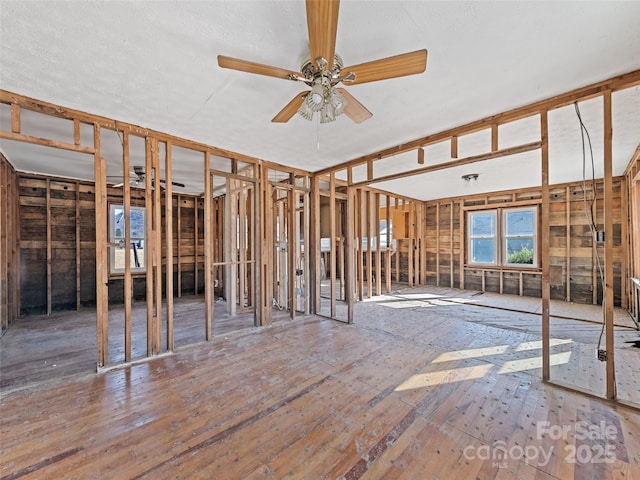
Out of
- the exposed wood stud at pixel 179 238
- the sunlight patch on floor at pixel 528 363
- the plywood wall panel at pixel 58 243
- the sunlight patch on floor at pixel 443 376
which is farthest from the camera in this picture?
the exposed wood stud at pixel 179 238

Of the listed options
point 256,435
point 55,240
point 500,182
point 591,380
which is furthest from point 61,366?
point 500,182

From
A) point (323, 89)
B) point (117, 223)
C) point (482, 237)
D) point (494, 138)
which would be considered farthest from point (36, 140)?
point (482, 237)

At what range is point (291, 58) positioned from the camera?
2021 millimetres

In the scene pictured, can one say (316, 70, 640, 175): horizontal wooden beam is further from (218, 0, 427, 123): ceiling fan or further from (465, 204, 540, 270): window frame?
(465, 204, 540, 270): window frame

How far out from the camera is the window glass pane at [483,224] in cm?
734

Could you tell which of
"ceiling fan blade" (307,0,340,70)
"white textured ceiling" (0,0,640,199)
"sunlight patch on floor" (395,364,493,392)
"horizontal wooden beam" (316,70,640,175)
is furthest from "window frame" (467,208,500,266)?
"ceiling fan blade" (307,0,340,70)

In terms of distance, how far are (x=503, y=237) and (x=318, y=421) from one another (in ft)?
23.3

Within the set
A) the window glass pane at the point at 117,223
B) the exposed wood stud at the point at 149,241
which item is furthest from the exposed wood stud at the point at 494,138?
the window glass pane at the point at 117,223

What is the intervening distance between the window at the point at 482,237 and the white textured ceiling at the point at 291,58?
13.4 feet

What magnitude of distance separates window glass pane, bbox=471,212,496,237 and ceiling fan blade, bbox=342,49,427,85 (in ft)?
22.5

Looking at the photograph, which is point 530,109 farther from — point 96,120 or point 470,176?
point 96,120

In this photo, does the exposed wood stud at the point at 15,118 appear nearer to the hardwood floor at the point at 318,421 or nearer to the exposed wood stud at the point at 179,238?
the hardwood floor at the point at 318,421

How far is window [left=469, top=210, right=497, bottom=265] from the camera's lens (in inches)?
Answer: 289

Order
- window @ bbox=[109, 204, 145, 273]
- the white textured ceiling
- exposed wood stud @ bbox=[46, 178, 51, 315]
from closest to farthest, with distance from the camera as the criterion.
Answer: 1. the white textured ceiling
2. exposed wood stud @ bbox=[46, 178, 51, 315]
3. window @ bbox=[109, 204, 145, 273]
